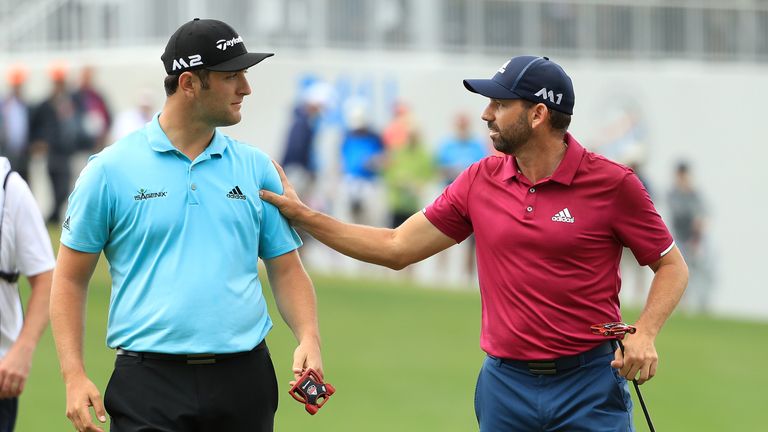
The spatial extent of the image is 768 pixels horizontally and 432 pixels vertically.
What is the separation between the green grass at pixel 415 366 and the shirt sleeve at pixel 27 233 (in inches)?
218

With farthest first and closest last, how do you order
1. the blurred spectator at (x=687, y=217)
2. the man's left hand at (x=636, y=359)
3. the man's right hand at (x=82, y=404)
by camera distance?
the blurred spectator at (x=687, y=217)
the man's left hand at (x=636, y=359)
the man's right hand at (x=82, y=404)

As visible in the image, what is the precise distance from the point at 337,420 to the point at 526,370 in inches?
262

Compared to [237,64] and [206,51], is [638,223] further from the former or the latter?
[206,51]

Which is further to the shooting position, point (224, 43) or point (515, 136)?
point (515, 136)

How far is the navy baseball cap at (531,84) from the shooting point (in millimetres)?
6254

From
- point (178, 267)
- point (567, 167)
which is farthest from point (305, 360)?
point (567, 167)

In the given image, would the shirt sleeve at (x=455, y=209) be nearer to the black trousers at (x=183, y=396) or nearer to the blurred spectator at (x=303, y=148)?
the black trousers at (x=183, y=396)

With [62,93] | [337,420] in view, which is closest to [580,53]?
[62,93]

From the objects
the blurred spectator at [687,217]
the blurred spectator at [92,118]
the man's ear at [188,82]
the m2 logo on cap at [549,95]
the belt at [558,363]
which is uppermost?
the man's ear at [188,82]

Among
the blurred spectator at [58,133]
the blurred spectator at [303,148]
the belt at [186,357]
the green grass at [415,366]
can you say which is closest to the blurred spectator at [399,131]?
the blurred spectator at [303,148]

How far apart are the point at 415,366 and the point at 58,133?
308 inches

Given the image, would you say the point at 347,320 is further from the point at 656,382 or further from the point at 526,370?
the point at 526,370

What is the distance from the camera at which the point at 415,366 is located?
1537 cm

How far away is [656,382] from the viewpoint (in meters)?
15.2
